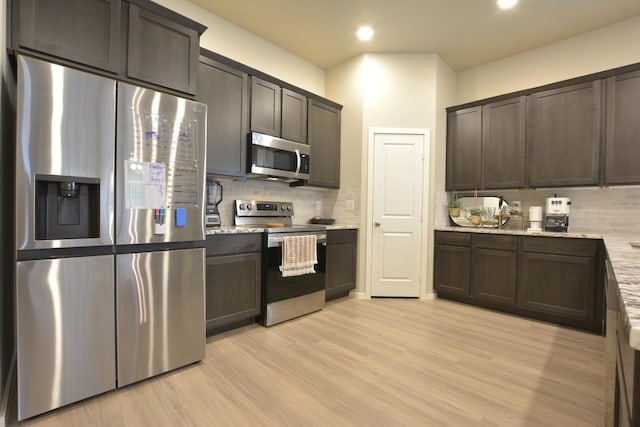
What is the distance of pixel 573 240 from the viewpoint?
2.88 meters

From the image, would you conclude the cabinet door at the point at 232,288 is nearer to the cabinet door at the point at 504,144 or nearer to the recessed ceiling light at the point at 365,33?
the recessed ceiling light at the point at 365,33

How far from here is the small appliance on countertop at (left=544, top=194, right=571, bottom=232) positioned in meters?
3.20

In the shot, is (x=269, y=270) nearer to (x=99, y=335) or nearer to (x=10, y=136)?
(x=99, y=335)

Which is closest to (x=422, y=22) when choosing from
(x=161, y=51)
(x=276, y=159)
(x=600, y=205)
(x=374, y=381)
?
(x=276, y=159)

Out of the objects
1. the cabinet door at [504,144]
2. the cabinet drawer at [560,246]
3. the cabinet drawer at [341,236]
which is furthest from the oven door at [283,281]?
the cabinet door at [504,144]

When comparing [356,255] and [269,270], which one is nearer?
[269,270]

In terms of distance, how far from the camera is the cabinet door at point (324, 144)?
3.68 metres

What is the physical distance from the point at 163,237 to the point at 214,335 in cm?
111

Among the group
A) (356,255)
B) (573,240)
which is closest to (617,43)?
(573,240)

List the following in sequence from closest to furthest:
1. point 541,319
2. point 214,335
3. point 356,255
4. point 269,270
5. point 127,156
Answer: point 127,156 → point 214,335 → point 269,270 → point 541,319 → point 356,255

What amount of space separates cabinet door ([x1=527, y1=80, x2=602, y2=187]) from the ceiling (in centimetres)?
66

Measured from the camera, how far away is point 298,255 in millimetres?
2977

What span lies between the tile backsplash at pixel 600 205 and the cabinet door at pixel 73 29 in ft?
13.7

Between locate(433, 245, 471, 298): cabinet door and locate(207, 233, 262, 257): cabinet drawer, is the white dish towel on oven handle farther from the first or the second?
locate(433, 245, 471, 298): cabinet door
